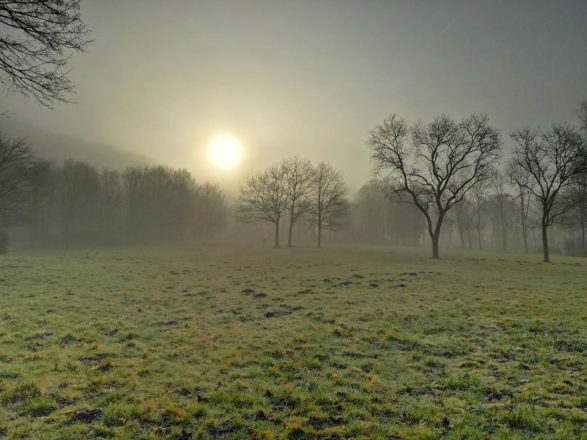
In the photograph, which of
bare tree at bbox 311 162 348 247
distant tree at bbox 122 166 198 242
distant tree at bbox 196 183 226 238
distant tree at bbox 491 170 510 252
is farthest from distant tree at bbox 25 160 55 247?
distant tree at bbox 491 170 510 252

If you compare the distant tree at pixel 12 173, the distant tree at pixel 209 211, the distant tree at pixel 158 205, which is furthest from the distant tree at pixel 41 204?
the distant tree at pixel 209 211

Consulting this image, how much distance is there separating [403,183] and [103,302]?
36.2 meters

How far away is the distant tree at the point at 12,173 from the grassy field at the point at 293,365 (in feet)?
141

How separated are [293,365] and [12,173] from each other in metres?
62.5

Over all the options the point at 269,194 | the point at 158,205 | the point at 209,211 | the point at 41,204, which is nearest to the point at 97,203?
the point at 41,204

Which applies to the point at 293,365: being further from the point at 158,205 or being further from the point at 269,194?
the point at 158,205

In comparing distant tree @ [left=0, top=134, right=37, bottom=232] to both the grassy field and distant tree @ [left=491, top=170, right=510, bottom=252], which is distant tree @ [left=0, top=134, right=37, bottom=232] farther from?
distant tree @ [left=491, top=170, right=510, bottom=252]

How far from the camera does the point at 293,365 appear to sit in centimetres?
845

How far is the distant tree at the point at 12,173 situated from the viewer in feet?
159

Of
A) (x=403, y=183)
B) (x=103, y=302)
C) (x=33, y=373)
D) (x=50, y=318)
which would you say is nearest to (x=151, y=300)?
(x=103, y=302)

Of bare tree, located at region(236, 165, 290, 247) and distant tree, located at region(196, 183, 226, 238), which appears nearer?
bare tree, located at region(236, 165, 290, 247)

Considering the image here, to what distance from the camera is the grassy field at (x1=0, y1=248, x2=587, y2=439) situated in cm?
582

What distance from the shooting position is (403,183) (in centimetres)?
4225

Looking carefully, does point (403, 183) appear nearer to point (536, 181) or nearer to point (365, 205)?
point (536, 181)
